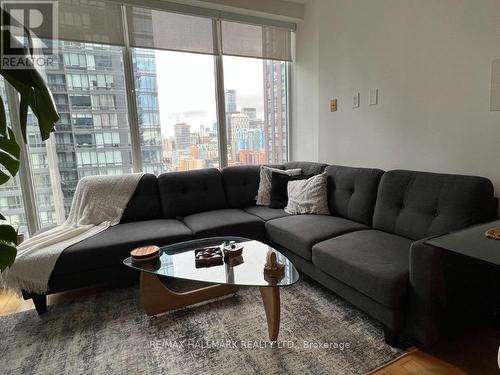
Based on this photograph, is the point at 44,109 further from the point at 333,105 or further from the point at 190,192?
the point at 333,105

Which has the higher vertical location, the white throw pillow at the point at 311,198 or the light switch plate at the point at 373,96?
the light switch plate at the point at 373,96

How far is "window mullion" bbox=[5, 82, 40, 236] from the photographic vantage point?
2537 mm

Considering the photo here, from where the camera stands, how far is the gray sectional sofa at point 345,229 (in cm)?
145

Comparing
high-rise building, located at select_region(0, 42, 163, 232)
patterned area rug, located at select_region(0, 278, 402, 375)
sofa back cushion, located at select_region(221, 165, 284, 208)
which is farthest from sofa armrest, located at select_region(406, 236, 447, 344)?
high-rise building, located at select_region(0, 42, 163, 232)

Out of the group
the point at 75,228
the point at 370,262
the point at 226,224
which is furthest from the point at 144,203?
the point at 370,262

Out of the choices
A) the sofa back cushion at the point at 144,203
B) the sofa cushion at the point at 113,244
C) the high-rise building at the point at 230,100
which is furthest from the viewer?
the high-rise building at the point at 230,100

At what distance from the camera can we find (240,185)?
309 centimetres

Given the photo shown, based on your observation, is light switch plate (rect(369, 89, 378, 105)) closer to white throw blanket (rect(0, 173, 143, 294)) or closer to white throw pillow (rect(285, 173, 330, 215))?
white throw pillow (rect(285, 173, 330, 215))

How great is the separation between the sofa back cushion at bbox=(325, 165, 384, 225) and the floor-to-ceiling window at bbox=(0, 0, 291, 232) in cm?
128

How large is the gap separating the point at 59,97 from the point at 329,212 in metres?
2.64

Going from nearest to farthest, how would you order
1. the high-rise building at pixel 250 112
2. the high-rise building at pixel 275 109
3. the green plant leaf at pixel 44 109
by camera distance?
the green plant leaf at pixel 44 109
the high-rise building at pixel 250 112
the high-rise building at pixel 275 109

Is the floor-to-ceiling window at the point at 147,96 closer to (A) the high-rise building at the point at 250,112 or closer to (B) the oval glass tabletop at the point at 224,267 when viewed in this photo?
(A) the high-rise building at the point at 250,112

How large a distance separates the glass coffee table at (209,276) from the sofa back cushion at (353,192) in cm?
90

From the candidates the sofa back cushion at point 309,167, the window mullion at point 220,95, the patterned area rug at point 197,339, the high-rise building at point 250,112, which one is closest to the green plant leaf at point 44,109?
the patterned area rug at point 197,339
